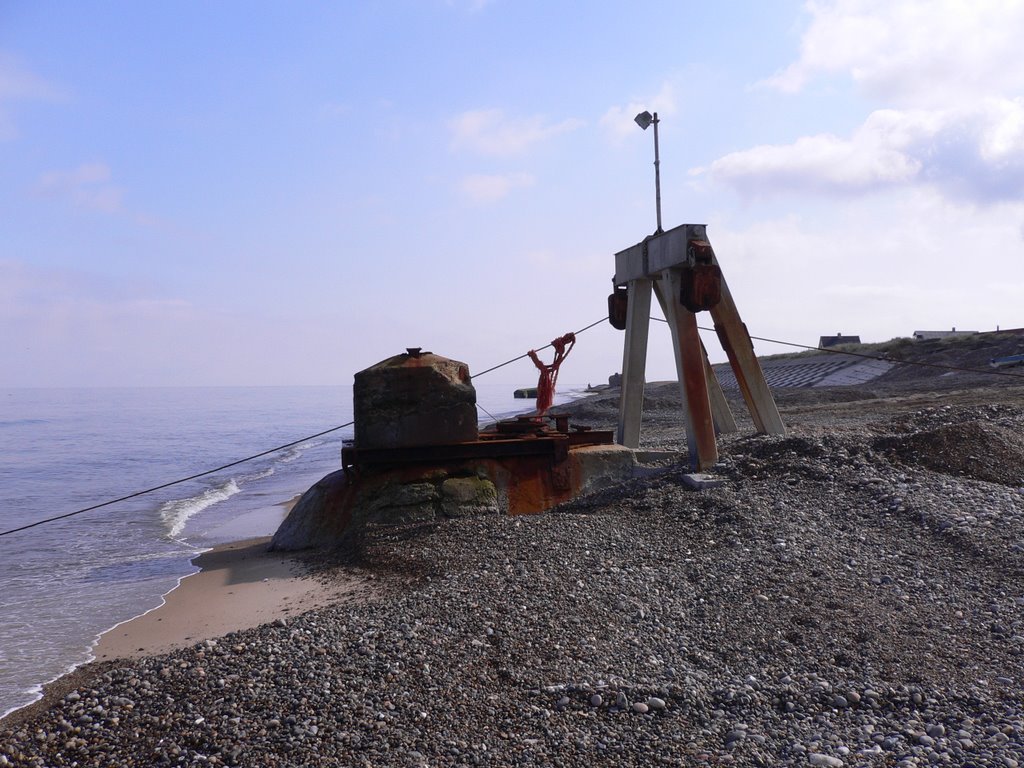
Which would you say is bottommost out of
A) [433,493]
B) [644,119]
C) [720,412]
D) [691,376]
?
[433,493]

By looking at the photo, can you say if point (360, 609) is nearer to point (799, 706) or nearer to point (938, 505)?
point (799, 706)

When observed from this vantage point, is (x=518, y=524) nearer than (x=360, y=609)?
No

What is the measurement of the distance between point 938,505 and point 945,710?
335cm

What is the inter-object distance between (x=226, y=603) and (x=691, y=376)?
5.17 m

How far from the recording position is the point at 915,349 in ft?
120

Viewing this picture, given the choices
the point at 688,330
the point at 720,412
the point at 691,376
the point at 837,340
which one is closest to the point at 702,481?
the point at 691,376

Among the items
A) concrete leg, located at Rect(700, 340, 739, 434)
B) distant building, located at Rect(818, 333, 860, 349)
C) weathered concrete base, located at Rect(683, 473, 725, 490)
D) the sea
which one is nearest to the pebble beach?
weathered concrete base, located at Rect(683, 473, 725, 490)

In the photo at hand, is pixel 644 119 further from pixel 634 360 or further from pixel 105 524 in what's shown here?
pixel 105 524

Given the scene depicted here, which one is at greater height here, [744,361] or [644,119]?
[644,119]

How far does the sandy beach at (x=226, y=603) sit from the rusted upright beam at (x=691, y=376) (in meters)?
3.92

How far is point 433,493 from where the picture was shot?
26.3 feet

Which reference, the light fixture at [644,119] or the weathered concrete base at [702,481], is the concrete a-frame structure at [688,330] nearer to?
the weathered concrete base at [702,481]

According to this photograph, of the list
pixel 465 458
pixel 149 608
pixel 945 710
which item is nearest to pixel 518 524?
pixel 465 458

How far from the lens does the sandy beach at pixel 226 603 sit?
19.7 ft
